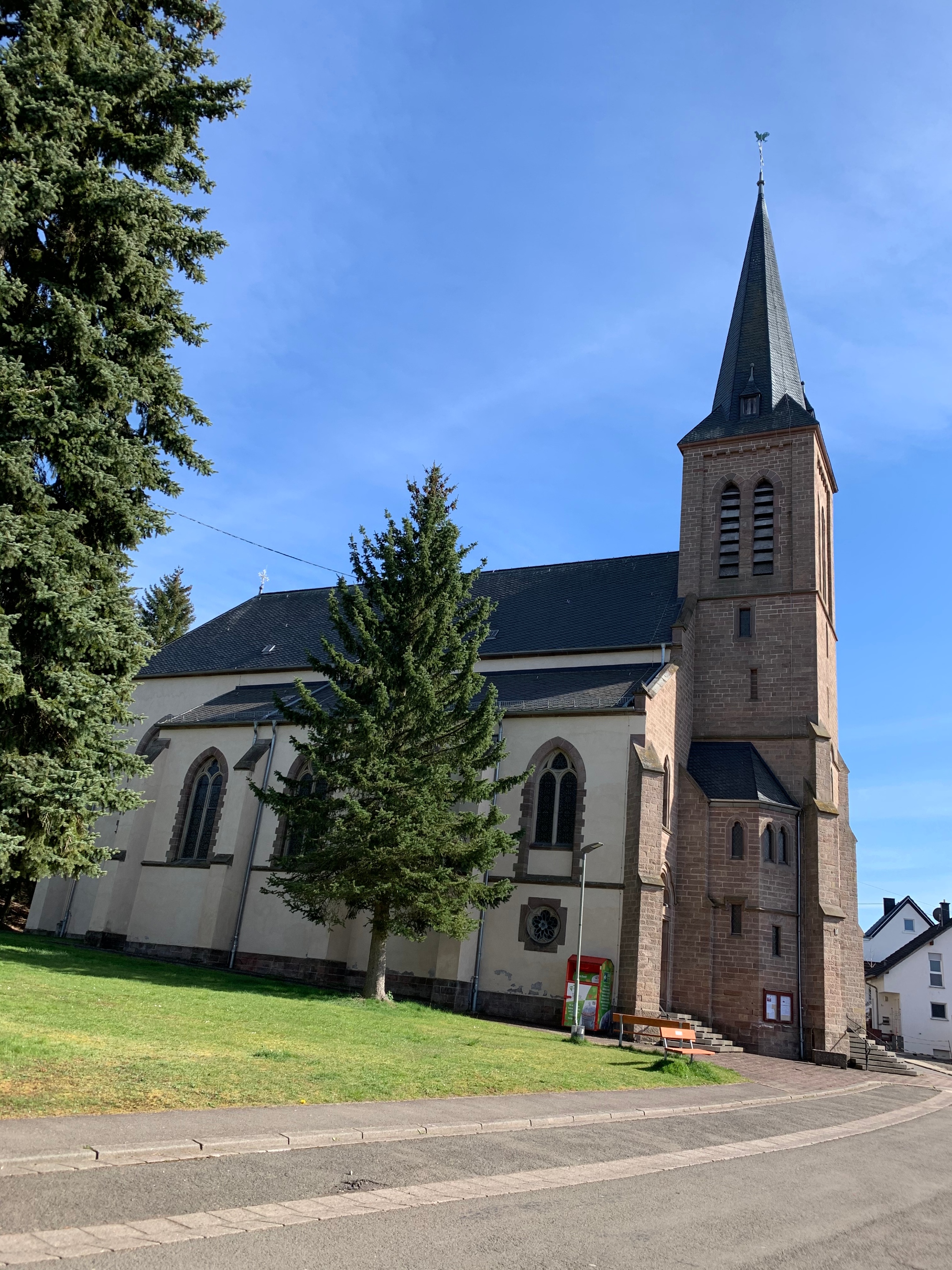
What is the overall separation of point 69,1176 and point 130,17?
1449 cm

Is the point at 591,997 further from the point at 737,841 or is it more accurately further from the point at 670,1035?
the point at 737,841

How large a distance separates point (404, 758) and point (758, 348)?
2165 cm

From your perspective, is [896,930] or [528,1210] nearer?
[528,1210]

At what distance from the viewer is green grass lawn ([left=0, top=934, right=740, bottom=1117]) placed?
849 cm

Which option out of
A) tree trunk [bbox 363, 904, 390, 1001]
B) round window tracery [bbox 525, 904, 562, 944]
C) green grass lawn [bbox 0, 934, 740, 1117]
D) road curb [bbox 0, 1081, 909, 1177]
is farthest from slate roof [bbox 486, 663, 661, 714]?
road curb [bbox 0, 1081, 909, 1177]

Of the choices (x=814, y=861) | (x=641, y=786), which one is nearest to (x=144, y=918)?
(x=641, y=786)

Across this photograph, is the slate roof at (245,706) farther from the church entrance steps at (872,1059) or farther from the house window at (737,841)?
the church entrance steps at (872,1059)

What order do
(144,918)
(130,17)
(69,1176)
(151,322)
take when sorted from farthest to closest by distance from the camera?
(144,918) → (130,17) → (151,322) → (69,1176)

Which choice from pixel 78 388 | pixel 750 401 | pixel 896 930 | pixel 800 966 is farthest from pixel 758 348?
pixel 896 930

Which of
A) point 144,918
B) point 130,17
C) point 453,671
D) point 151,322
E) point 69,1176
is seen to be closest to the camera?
point 69,1176

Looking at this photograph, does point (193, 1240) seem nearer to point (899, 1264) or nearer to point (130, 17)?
point (899, 1264)

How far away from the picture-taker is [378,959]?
2034 centimetres

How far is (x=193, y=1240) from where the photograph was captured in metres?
4.86

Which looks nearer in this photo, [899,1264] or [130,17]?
[899,1264]
